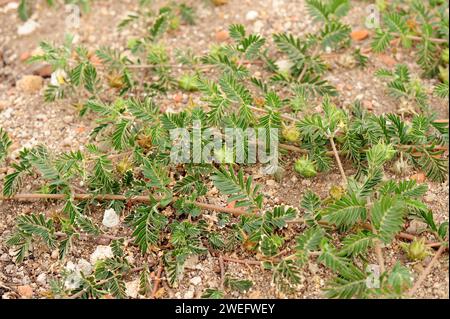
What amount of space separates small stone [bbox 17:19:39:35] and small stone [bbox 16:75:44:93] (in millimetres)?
367

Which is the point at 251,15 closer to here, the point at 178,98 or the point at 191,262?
the point at 178,98

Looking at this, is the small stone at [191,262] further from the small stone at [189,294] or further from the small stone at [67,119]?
the small stone at [67,119]

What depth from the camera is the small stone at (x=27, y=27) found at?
3.15 metres

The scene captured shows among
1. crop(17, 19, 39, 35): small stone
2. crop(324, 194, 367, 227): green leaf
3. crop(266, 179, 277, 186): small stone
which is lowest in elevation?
crop(266, 179, 277, 186): small stone

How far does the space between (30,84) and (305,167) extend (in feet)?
4.25

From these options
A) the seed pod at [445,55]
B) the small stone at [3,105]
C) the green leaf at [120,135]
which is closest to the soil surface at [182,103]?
the small stone at [3,105]

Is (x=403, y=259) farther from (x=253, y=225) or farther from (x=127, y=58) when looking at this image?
(x=127, y=58)

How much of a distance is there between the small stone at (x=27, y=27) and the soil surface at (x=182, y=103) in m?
0.02

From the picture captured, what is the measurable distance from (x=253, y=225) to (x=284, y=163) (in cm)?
36

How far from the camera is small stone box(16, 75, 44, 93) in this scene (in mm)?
2850

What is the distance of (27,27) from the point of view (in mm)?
3168

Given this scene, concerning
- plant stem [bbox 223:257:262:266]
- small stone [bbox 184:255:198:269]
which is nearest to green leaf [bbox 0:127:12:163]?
small stone [bbox 184:255:198:269]

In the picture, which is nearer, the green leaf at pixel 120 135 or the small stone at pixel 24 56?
the green leaf at pixel 120 135

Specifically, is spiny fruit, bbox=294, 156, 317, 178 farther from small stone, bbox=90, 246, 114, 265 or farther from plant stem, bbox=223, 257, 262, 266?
small stone, bbox=90, 246, 114, 265
